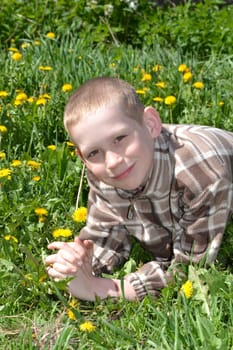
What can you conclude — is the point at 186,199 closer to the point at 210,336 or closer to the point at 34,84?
the point at 210,336

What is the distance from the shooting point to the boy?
255 centimetres

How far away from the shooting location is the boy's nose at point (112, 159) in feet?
8.27

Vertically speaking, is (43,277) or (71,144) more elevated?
(71,144)

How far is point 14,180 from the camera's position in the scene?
3256 mm

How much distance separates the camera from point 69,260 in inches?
103

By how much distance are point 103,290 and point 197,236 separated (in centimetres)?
34

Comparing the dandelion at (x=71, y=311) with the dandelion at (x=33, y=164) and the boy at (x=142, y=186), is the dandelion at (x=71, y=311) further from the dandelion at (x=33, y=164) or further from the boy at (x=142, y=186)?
the dandelion at (x=33, y=164)

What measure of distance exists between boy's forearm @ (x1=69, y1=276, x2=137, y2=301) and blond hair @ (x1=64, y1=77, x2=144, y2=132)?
502mm

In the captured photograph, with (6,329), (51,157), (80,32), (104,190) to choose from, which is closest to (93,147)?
(104,190)

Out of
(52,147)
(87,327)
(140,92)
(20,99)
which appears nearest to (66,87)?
(20,99)

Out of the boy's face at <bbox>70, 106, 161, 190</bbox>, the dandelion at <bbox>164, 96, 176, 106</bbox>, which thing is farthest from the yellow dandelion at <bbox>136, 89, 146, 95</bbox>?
the boy's face at <bbox>70, 106, 161, 190</bbox>

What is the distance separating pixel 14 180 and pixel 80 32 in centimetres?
203

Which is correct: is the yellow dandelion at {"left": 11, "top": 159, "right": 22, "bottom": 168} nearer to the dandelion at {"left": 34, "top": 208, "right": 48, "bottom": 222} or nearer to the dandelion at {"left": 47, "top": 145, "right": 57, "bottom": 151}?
the dandelion at {"left": 47, "top": 145, "right": 57, "bottom": 151}

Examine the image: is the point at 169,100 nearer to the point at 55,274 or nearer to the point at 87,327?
the point at 55,274
